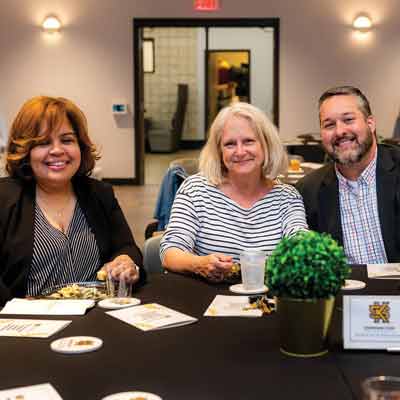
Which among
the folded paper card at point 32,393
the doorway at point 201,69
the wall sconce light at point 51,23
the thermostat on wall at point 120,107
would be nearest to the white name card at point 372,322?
the folded paper card at point 32,393

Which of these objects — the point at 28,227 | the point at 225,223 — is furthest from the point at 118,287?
the point at 225,223

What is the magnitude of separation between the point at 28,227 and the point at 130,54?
874 cm

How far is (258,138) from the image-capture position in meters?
2.92

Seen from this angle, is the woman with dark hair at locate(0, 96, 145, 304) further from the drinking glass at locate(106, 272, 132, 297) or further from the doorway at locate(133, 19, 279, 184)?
the doorway at locate(133, 19, 279, 184)

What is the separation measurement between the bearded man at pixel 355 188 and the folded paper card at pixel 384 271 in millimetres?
408

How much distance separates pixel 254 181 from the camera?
9.68 feet

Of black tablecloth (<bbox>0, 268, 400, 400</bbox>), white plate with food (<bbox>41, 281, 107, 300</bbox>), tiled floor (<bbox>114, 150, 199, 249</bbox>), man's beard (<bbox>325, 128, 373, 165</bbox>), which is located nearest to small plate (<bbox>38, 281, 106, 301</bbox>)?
white plate with food (<bbox>41, 281, 107, 300</bbox>)

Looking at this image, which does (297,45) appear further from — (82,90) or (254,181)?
(254,181)

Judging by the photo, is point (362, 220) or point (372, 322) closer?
point (372, 322)

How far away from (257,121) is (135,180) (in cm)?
872

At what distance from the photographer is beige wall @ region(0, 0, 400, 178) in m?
10.8

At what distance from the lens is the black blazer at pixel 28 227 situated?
2584mm

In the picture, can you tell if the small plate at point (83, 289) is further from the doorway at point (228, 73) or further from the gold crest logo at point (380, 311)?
the doorway at point (228, 73)

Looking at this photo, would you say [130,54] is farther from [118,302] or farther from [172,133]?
[118,302]
